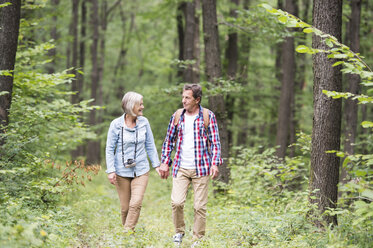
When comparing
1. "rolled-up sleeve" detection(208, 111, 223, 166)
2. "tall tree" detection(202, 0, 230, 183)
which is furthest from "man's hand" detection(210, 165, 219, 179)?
"tall tree" detection(202, 0, 230, 183)

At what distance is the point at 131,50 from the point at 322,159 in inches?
1267

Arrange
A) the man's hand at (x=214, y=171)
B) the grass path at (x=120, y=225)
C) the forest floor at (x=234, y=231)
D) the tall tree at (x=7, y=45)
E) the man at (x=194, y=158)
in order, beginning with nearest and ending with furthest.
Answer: the forest floor at (x=234, y=231) < the grass path at (x=120, y=225) < the man's hand at (x=214, y=171) < the man at (x=194, y=158) < the tall tree at (x=7, y=45)

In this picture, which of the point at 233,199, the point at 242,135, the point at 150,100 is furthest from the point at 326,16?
the point at 242,135

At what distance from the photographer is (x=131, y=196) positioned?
20.5 ft

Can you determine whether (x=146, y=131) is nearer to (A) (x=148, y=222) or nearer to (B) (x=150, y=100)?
(A) (x=148, y=222)

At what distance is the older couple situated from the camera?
605 centimetres

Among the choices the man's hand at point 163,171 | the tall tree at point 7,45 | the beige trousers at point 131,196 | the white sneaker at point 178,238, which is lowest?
the white sneaker at point 178,238

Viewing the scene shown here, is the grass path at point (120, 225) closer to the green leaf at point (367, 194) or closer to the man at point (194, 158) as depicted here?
the man at point (194, 158)

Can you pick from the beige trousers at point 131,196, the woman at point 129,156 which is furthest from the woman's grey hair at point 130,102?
A: the beige trousers at point 131,196

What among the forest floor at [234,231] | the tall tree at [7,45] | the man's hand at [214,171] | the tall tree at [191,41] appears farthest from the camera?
the tall tree at [191,41]

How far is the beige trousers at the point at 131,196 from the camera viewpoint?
6156mm

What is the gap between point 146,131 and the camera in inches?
253

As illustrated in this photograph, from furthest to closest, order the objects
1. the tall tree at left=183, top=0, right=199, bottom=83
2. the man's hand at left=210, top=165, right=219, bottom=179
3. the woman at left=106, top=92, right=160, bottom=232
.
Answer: the tall tree at left=183, top=0, right=199, bottom=83, the woman at left=106, top=92, right=160, bottom=232, the man's hand at left=210, top=165, right=219, bottom=179

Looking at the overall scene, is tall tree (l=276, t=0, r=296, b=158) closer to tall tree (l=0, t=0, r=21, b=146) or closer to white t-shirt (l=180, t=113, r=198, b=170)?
white t-shirt (l=180, t=113, r=198, b=170)
